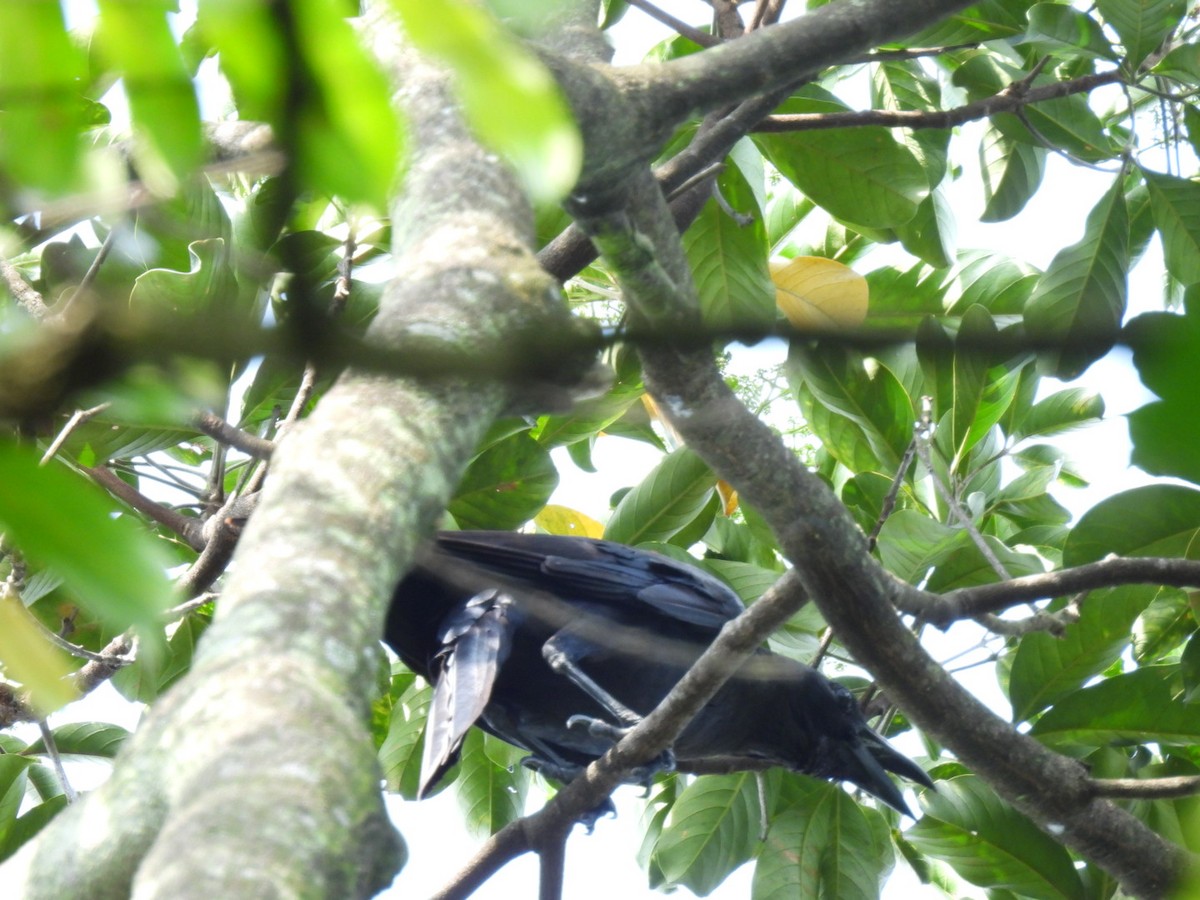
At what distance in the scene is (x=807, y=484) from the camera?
1.98 meters

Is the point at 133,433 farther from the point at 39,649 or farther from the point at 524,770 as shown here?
the point at 39,649

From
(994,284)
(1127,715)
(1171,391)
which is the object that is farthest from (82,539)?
(994,284)

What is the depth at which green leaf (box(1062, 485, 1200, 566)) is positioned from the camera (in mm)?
2385

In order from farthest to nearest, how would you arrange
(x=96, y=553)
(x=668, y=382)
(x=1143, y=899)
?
1. (x=1143, y=899)
2. (x=668, y=382)
3. (x=96, y=553)

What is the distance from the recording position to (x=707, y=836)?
9.66 feet

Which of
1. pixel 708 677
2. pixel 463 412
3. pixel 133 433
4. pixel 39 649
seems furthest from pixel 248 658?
pixel 133 433

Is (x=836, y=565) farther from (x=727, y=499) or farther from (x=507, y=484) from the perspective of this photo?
(x=727, y=499)

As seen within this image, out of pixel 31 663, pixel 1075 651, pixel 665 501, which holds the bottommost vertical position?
pixel 31 663

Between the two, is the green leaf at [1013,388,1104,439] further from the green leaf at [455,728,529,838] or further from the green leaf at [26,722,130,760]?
the green leaf at [26,722,130,760]

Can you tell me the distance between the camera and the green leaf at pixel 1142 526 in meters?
2.38

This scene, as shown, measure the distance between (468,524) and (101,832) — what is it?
2285 mm

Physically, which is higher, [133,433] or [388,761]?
[133,433]

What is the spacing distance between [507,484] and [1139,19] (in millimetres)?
1737

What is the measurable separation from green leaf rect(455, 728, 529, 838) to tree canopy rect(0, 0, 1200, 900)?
0.01 metres
